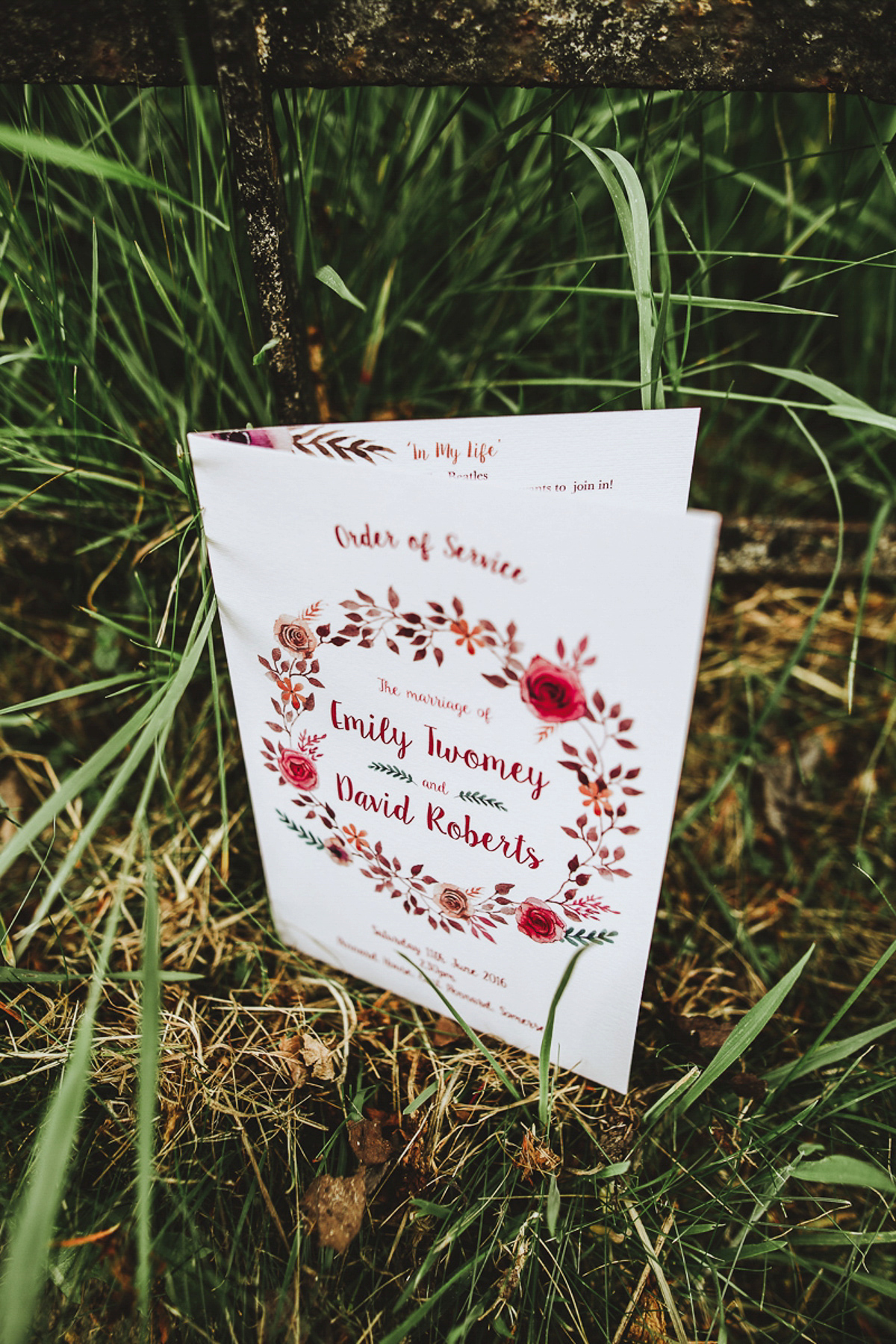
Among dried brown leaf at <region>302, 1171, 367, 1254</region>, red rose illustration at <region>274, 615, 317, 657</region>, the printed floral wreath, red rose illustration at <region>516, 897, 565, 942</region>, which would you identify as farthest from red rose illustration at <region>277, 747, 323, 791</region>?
dried brown leaf at <region>302, 1171, 367, 1254</region>

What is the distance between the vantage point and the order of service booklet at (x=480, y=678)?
1.50 ft

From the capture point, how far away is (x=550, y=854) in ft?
1.83

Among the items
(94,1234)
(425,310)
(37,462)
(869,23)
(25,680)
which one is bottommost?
(94,1234)

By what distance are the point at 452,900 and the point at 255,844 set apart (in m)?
0.28

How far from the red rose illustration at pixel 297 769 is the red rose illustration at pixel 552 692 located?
22cm

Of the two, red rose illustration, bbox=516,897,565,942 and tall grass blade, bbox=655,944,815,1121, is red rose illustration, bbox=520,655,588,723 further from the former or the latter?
tall grass blade, bbox=655,944,815,1121

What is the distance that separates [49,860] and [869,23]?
40.2 inches

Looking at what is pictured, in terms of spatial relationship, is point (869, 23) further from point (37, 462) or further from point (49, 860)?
point (49, 860)

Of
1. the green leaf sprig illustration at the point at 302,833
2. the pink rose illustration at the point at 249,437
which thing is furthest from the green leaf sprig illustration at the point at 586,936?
the pink rose illustration at the point at 249,437

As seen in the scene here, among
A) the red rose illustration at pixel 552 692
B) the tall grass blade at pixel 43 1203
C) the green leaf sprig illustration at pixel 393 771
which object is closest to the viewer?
the tall grass blade at pixel 43 1203

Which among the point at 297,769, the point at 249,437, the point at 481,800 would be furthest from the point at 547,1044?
the point at 249,437

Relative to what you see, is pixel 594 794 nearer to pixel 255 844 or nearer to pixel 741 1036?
pixel 741 1036

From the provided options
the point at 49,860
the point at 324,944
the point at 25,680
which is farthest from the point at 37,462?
the point at 324,944

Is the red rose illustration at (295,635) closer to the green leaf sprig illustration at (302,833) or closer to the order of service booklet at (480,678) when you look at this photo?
the order of service booklet at (480,678)
